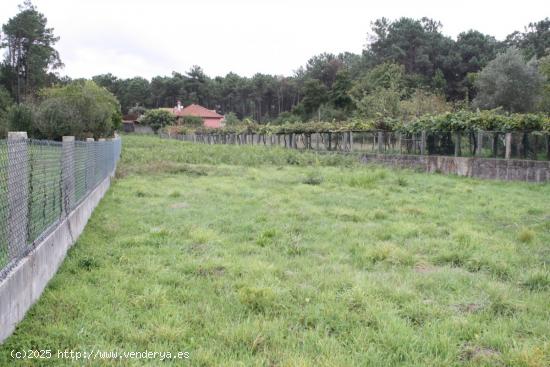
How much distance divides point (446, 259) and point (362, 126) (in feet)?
71.7

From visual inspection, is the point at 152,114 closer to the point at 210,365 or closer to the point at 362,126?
the point at 362,126

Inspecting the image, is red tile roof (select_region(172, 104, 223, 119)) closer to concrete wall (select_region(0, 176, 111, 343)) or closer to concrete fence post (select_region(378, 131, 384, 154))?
concrete fence post (select_region(378, 131, 384, 154))

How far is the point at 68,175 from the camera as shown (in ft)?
21.6

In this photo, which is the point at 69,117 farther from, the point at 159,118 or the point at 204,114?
the point at 204,114

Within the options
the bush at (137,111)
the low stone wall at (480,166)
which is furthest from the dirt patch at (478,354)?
the bush at (137,111)

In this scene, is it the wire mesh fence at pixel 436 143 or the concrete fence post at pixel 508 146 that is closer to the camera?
the wire mesh fence at pixel 436 143

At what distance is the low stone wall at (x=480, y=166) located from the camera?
16.8 meters

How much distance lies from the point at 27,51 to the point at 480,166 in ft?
185

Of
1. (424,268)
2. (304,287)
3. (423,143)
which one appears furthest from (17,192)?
(423,143)

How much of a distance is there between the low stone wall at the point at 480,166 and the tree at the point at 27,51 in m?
50.3

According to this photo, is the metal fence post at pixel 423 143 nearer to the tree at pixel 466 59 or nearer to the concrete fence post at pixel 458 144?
the concrete fence post at pixel 458 144

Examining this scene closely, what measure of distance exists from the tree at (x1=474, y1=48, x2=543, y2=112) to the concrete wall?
40.4 m

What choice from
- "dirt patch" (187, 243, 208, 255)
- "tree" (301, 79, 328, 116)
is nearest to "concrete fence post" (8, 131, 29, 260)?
"dirt patch" (187, 243, 208, 255)

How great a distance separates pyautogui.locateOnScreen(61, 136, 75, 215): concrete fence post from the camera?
6262 millimetres
